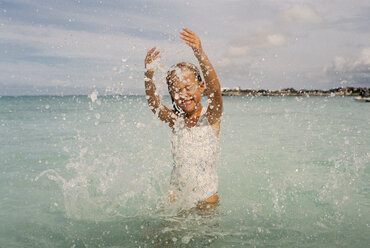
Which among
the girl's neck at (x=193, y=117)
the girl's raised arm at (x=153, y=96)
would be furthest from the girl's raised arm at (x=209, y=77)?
the girl's raised arm at (x=153, y=96)

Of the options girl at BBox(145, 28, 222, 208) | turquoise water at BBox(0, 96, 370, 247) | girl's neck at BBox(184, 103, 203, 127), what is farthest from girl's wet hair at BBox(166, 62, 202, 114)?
turquoise water at BBox(0, 96, 370, 247)

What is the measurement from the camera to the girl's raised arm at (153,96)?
3.51 metres

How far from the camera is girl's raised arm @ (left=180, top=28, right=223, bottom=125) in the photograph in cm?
297

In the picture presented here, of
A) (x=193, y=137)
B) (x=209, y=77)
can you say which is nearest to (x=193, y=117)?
(x=193, y=137)

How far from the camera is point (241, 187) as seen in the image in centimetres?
485

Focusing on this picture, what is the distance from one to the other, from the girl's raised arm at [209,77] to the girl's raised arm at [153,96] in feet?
1.53

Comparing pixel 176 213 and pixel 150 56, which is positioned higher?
pixel 150 56

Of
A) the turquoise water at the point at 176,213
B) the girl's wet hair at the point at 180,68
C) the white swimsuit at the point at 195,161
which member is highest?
the girl's wet hair at the point at 180,68

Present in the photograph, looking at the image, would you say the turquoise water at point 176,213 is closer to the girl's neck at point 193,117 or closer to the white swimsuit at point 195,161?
the white swimsuit at point 195,161

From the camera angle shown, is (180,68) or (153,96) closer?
(180,68)

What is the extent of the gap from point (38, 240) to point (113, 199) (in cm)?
121

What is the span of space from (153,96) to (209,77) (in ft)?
2.67

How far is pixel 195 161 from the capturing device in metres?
3.47

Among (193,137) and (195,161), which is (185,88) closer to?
(193,137)
